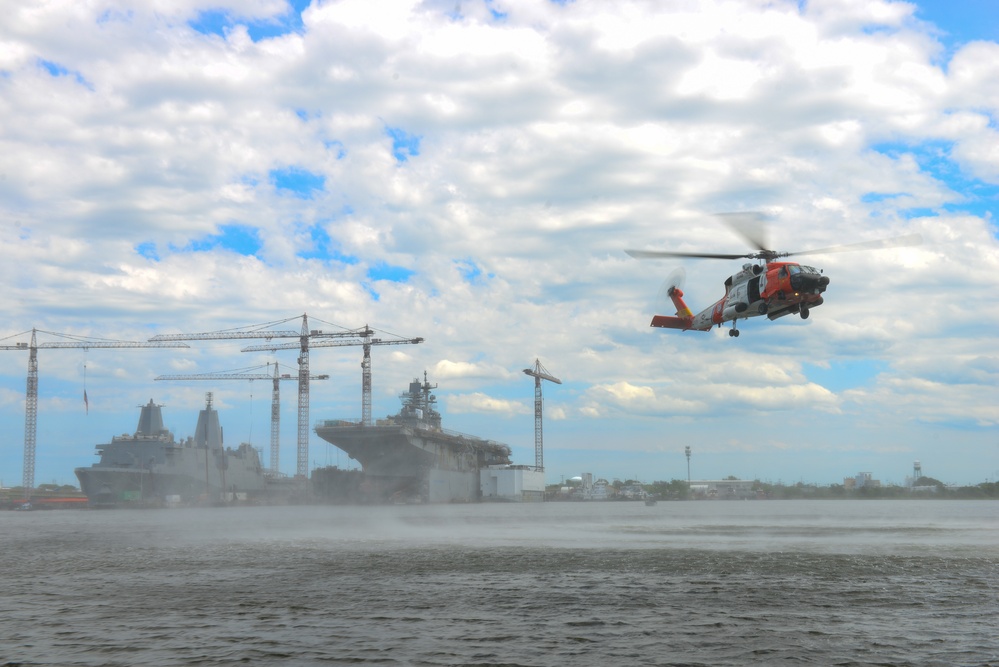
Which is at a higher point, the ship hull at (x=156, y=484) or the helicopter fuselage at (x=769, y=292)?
the helicopter fuselage at (x=769, y=292)

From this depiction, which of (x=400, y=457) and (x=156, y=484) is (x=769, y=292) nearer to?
(x=400, y=457)

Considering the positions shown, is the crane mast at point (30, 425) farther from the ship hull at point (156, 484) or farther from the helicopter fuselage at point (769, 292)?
the helicopter fuselage at point (769, 292)

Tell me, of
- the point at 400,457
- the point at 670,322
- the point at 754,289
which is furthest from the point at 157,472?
the point at 754,289

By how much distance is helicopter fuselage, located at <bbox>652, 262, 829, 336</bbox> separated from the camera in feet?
118

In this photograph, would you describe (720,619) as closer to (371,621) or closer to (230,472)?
(371,621)

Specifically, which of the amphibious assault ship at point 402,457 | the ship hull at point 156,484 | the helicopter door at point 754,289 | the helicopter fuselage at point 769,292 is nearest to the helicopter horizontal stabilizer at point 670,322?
the helicopter fuselage at point 769,292

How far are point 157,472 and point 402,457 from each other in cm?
4424

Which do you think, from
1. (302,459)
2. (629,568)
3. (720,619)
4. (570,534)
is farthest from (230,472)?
(720,619)

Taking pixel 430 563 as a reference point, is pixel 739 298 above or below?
above

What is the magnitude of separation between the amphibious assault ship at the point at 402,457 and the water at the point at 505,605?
87349mm

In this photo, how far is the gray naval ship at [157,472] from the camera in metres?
151

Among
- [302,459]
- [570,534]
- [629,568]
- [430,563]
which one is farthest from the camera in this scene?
[302,459]

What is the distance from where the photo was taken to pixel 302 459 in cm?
18512

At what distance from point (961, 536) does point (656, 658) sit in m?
53.1
